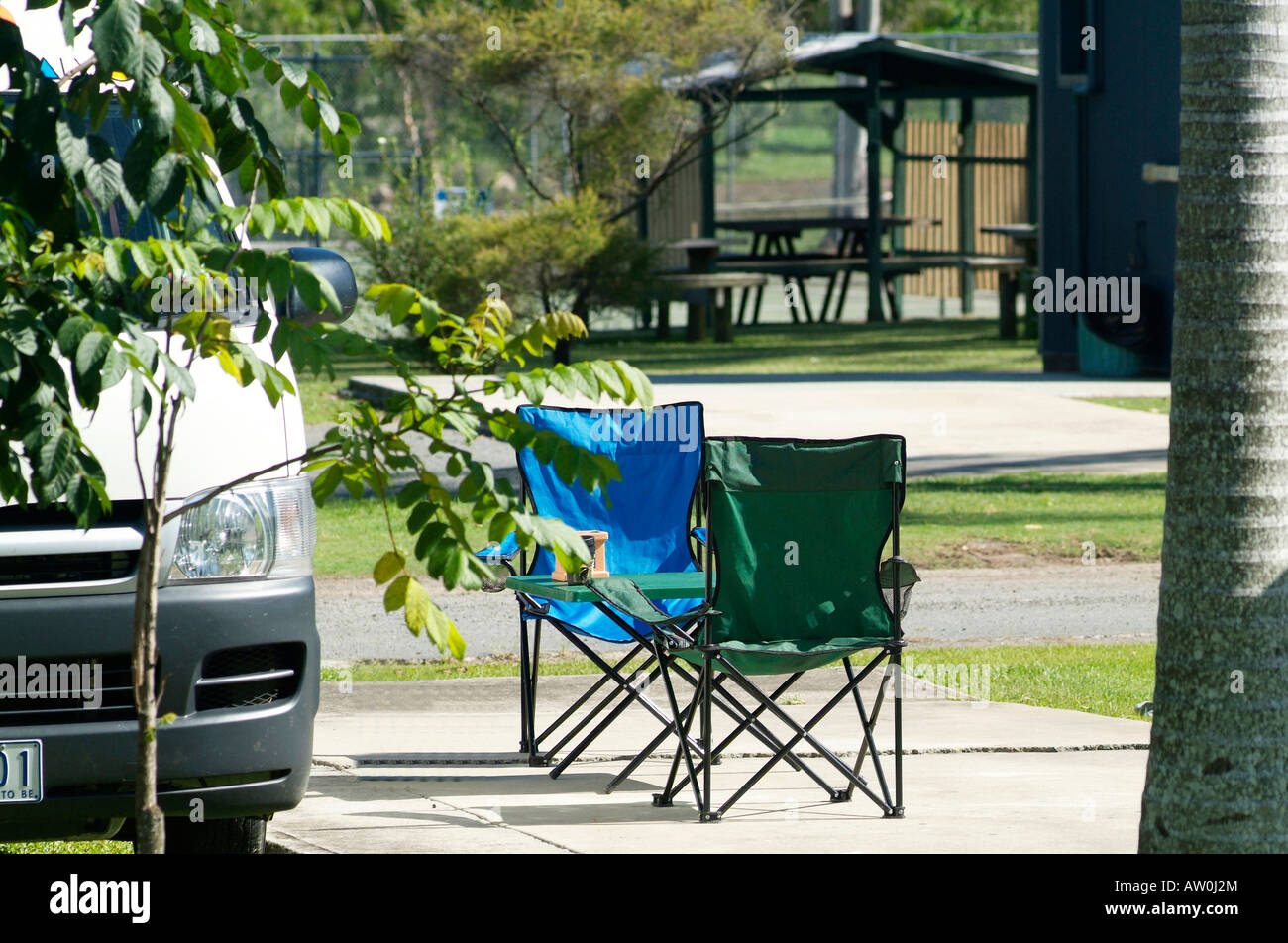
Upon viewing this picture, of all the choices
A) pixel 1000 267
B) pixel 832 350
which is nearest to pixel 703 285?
pixel 832 350

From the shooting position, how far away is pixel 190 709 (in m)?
4.53

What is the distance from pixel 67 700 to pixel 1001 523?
27.0 feet

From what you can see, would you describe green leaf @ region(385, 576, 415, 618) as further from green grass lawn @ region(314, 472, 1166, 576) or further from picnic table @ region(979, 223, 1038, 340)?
picnic table @ region(979, 223, 1038, 340)

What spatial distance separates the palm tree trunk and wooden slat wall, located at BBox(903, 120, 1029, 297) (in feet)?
80.4

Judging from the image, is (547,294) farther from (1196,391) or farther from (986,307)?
(1196,391)

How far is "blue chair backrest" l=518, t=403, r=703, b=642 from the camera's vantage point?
6941mm

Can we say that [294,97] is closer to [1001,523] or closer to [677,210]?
[1001,523]

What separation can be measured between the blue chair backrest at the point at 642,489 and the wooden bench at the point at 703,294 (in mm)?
15253

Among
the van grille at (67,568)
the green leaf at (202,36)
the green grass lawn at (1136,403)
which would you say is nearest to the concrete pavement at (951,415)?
the green grass lawn at (1136,403)

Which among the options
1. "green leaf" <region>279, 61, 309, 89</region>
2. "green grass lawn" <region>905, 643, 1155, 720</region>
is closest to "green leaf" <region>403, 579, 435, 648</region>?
"green leaf" <region>279, 61, 309, 89</region>

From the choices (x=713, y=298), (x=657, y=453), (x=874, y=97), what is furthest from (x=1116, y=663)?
(x=874, y=97)

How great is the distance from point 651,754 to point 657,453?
113cm
